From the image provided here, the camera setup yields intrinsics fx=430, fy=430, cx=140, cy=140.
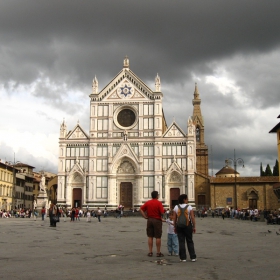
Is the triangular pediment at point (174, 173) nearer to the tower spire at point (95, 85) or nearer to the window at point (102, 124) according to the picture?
the window at point (102, 124)

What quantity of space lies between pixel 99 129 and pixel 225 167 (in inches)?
1850

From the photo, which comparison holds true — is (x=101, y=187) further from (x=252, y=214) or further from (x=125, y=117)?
(x=252, y=214)

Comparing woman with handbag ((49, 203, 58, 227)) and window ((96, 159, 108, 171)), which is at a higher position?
window ((96, 159, 108, 171))

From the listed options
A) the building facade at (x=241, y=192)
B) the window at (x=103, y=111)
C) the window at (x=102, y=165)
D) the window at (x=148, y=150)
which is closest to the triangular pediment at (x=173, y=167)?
the window at (x=148, y=150)

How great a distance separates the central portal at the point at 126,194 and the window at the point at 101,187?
7.82ft

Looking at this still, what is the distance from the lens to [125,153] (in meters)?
Result: 62.7

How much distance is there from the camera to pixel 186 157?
61.7 m

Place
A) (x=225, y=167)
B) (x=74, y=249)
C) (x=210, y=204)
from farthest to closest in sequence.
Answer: (x=225, y=167) < (x=210, y=204) < (x=74, y=249)

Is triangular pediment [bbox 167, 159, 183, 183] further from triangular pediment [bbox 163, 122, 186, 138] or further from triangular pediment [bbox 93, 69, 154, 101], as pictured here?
triangular pediment [bbox 93, 69, 154, 101]

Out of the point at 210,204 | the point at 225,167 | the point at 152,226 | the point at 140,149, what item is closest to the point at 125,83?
the point at 140,149

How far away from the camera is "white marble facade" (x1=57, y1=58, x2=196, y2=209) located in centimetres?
6172

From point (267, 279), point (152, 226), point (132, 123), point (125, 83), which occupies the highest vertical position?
point (125, 83)

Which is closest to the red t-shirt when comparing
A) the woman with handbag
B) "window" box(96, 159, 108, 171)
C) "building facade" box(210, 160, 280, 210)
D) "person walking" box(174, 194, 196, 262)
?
"person walking" box(174, 194, 196, 262)

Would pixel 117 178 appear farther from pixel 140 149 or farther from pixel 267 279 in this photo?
pixel 267 279
